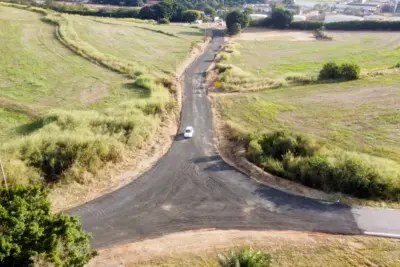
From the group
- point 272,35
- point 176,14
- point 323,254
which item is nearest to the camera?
point 323,254

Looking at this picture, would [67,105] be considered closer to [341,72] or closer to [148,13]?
Result: [341,72]

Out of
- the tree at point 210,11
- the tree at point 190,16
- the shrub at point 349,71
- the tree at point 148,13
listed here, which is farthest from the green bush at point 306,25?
the shrub at point 349,71

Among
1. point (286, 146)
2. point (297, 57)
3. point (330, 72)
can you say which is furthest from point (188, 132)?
point (297, 57)

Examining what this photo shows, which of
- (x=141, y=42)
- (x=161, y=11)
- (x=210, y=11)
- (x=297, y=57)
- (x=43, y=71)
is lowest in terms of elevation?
(x=43, y=71)

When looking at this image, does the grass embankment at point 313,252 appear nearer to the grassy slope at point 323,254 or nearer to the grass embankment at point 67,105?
the grassy slope at point 323,254

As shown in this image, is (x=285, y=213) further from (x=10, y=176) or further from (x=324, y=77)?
(x=324, y=77)

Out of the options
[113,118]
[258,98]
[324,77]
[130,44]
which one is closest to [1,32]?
[130,44]

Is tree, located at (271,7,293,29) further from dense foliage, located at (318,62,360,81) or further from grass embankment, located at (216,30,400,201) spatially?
dense foliage, located at (318,62,360,81)

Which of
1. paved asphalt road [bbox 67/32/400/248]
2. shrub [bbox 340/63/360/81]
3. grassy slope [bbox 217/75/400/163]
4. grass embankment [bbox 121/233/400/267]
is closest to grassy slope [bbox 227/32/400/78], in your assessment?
shrub [bbox 340/63/360/81]
